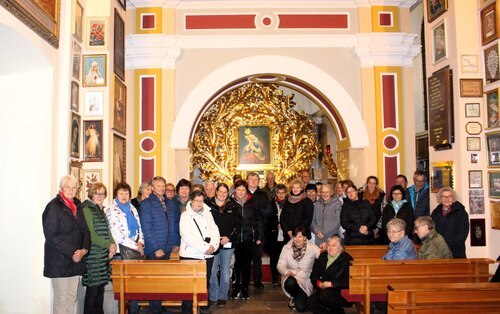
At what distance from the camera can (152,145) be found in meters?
9.60

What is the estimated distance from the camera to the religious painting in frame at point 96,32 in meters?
6.95

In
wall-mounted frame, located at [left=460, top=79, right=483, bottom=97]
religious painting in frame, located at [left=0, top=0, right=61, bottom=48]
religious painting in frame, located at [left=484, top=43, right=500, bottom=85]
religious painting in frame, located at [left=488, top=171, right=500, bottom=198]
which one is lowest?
religious painting in frame, located at [left=488, top=171, right=500, bottom=198]

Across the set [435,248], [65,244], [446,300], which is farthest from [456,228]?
[65,244]

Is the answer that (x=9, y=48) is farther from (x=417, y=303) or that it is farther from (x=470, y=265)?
(x=470, y=265)

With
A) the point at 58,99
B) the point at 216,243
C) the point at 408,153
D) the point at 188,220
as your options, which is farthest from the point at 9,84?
the point at 408,153

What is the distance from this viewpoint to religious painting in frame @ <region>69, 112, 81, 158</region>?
6.16m

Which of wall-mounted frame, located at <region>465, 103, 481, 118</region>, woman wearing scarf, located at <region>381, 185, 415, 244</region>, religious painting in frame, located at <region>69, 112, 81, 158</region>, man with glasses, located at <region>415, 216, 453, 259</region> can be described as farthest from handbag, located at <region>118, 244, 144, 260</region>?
wall-mounted frame, located at <region>465, 103, 481, 118</region>

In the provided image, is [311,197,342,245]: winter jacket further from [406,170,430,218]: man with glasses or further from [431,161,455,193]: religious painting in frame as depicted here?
[431,161,455,193]: religious painting in frame

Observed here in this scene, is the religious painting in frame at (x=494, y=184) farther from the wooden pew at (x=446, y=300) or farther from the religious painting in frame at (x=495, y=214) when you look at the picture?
the wooden pew at (x=446, y=300)

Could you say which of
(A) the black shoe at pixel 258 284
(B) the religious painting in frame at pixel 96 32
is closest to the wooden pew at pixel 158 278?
(A) the black shoe at pixel 258 284

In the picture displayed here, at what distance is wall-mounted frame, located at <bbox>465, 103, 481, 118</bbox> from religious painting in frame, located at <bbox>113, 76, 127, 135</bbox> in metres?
4.83

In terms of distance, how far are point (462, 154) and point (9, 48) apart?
549cm

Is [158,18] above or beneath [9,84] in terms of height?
above

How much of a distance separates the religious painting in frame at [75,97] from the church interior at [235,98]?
0.04 m
